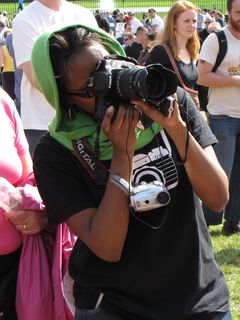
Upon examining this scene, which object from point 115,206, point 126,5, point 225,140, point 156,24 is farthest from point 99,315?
point 126,5

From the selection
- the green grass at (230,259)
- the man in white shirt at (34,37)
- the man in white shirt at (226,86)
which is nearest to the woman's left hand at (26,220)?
the man in white shirt at (34,37)

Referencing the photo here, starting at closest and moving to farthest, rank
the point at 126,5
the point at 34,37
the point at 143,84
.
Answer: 1. the point at 143,84
2. the point at 34,37
3. the point at 126,5

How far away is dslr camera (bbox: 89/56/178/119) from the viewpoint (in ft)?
5.03

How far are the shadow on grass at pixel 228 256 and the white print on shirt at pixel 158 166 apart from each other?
274 cm

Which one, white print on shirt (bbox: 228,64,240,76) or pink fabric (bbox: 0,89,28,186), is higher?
pink fabric (bbox: 0,89,28,186)

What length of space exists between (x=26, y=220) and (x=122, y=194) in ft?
1.94

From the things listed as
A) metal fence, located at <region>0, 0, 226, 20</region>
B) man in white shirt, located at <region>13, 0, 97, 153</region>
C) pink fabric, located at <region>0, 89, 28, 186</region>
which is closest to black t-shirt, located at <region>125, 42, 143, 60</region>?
man in white shirt, located at <region>13, 0, 97, 153</region>

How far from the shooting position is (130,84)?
1531mm

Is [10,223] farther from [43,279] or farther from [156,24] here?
[156,24]

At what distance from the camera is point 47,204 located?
71.9 inches

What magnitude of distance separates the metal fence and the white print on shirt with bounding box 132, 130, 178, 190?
2919 centimetres

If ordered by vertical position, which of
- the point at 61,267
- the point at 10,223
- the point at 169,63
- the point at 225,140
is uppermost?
the point at 10,223

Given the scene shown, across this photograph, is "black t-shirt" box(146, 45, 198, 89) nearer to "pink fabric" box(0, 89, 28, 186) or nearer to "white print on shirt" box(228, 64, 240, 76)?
"white print on shirt" box(228, 64, 240, 76)

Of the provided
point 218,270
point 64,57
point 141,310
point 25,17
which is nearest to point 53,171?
point 64,57
